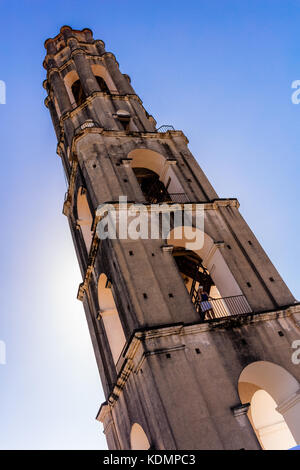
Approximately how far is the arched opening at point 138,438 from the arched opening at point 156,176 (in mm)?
8476

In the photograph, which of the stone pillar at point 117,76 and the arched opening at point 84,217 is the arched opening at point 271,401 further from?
the stone pillar at point 117,76

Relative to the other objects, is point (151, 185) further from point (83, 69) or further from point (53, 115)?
point (53, 115)

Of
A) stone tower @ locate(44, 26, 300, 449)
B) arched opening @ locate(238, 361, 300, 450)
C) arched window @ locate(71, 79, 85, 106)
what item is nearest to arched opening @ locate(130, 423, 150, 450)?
stone tower @ locate(44, 26, 300, 449)

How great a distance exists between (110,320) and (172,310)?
15.1 feet

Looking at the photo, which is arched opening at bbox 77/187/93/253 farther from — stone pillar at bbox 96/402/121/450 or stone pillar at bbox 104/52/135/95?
stone pillar at bbox 96/402/121/450

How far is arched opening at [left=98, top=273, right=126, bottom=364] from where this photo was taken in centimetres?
1577

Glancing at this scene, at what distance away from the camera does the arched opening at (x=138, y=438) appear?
12.9 metres

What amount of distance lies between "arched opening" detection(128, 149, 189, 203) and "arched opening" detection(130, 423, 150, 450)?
848cm

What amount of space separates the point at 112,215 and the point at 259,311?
5.84 meters

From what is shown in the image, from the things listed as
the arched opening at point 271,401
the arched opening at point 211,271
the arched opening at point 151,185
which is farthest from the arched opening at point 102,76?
the arched opening at point 271,401

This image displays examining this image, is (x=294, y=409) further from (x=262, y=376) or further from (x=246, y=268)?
(x=246, y=268)

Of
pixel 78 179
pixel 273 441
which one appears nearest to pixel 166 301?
pixel 273 441

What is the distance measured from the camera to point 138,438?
1305 cm


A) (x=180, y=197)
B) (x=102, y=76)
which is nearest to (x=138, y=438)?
(x=180, y=197)
